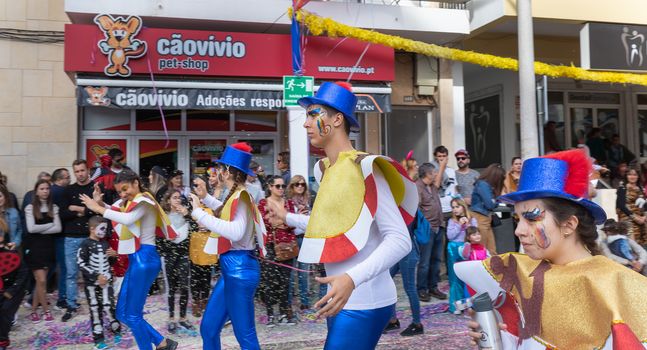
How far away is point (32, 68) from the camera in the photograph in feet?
31.4

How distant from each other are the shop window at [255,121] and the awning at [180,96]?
1271 millimetres

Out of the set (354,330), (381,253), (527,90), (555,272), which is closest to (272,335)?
(354,330)

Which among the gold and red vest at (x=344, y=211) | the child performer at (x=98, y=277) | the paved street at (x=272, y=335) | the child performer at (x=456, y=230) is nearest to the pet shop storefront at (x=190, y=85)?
the child performer at (x=456, y=230)

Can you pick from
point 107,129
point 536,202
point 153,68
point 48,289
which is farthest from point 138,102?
point 536,202

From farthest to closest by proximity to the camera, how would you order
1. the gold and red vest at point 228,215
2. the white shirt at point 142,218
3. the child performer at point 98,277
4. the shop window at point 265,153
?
1. the shop window at point 265,153
2. the child performer at point 98,277
3. the white shirt at point 142,218
4. the gold and red vest at point 228,215

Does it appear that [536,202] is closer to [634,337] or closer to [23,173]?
[634,337]

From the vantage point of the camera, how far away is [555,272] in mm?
1991

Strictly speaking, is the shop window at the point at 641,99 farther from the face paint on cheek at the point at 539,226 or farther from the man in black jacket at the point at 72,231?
the face paint on cheek at the point at 539,226

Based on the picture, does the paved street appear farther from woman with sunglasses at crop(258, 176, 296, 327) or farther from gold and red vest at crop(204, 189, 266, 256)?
gold and red vest at crop(204, 189, 266, 256)

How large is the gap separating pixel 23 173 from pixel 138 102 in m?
2.46

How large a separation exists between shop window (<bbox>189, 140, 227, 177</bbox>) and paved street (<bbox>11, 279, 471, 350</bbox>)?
394 cm

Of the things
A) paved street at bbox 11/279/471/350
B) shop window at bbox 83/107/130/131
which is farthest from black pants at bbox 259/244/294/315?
shop window at bbox 83/107/130/131

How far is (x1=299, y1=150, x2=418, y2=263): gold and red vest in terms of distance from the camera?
2.47m

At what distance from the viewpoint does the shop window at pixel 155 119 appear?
10.3 m
